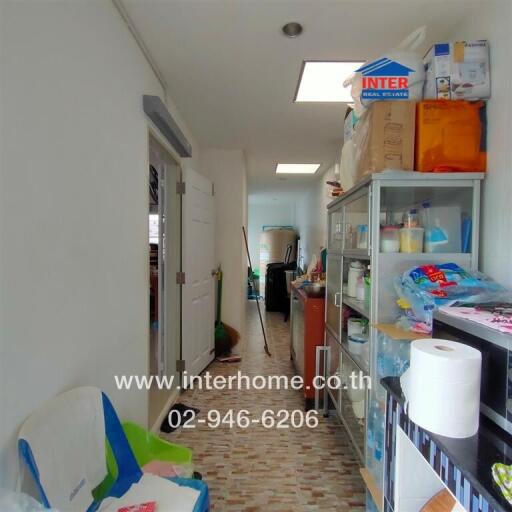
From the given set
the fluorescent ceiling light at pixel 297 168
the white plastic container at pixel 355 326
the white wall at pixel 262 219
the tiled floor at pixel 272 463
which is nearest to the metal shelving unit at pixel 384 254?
the white plastic container at pixel 355 326

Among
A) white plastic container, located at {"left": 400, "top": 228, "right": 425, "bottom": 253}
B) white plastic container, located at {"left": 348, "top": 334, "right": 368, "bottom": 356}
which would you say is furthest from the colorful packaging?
white plastic container, located at {"left": 400, "top": 228, "right": 425, "bottom": 253}

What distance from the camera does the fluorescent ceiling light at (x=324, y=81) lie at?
188cm

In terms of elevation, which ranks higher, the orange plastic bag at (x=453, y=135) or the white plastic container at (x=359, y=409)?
the orange plastic bag at (x=453, y=135)

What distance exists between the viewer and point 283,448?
195 centimetres

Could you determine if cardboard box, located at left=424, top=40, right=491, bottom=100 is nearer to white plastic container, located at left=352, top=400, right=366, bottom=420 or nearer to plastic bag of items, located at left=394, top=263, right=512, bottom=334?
plastic bag of items, located at left=394, top=263, right=512, bottom=334

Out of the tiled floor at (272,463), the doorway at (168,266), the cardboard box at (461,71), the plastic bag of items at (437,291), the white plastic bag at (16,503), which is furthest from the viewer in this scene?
the doorway at (168,266)

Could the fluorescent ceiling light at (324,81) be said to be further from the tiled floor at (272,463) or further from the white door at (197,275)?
the tiled floor at (272,463)

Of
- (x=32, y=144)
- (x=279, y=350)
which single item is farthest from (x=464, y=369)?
(x=279, y=350)

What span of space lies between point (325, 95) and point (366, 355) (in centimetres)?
182

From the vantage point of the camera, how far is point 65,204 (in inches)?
41.4

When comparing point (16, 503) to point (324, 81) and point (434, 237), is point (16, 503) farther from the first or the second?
point (324, 81)

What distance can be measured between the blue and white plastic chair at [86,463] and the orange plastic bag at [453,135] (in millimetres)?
1651

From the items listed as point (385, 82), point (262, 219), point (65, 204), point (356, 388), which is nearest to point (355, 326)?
point (356, 388)
